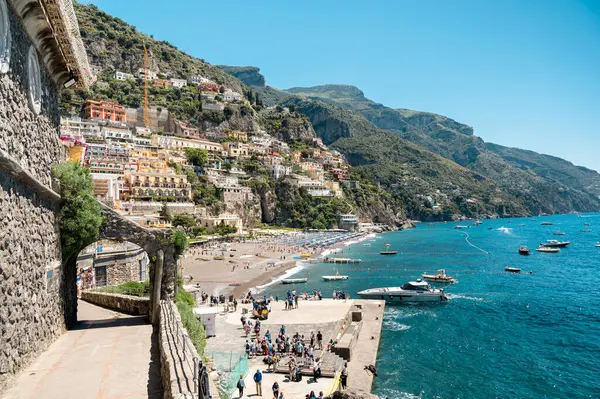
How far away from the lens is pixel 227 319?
88.7 ft

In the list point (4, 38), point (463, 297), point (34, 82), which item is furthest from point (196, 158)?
point (4, 38)

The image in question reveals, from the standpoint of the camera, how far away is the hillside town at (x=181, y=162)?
75375 millimetres

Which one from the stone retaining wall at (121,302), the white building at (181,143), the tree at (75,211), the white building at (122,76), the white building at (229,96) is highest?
the white building at (122,76)

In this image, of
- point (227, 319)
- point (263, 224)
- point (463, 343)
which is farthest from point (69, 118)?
point (463, 343)

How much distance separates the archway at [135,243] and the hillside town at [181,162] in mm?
39636

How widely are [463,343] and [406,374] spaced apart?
6.90 meters

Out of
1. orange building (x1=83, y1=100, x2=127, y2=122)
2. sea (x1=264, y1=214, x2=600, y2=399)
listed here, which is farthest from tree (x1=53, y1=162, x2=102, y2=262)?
orange building (x1=83, y1=100, x2=127, y2=122)

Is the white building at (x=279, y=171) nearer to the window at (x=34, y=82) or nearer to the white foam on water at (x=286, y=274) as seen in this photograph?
the white foam on water at (x=286, y=274)

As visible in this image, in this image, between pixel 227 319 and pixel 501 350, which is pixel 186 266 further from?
pixel 501 350

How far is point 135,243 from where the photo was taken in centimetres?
1338

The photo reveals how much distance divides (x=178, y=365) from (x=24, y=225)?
4.37 m

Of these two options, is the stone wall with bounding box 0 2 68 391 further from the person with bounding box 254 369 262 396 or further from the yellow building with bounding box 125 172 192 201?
the yellow building with bounding box 125 172 192 201

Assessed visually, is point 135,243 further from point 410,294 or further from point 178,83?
point 178,83

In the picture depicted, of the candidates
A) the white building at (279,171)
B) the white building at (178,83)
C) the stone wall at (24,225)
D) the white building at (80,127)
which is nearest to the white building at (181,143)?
the white building at (80,127)
